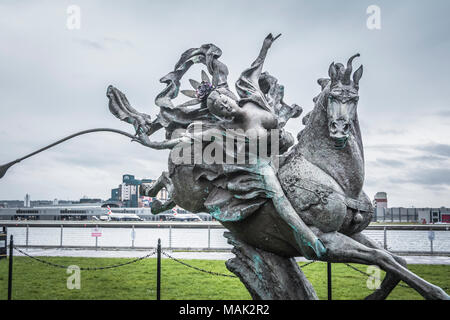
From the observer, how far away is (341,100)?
12.7ft

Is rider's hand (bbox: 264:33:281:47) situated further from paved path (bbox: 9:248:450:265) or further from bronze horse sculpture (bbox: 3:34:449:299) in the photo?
paved path (bbox: 9:248:450:265)

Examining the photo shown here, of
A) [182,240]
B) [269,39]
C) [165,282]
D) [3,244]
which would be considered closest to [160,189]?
[269,39]

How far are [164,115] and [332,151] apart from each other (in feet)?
7.36

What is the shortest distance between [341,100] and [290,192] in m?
1.04

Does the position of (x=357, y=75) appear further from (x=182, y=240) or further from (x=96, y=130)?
(x=182, y=240)

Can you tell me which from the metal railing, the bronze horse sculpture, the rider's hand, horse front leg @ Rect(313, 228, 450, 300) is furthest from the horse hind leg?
the metal railing

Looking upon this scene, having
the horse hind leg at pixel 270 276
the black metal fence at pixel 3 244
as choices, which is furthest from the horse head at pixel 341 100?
the black metal fence at pixel 3 244

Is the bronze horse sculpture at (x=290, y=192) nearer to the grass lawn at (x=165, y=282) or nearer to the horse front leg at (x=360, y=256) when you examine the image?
the horse front leg at (x=360, y=256)

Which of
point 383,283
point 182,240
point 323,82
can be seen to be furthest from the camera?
point 182,240

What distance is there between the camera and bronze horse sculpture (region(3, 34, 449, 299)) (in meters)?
3.83

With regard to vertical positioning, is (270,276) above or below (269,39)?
below

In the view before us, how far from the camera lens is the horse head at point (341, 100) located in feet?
12.5

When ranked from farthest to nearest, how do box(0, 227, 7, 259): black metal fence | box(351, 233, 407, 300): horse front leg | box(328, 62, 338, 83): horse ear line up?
box(0, 227, 7, 259): black metal fence
box(351, 233, 407, 300): horse front leg
box(328, 62, 338, 83): horse ear
